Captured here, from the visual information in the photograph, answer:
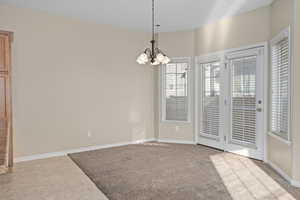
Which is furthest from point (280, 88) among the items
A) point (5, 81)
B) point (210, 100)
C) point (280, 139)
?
point (5, 81)

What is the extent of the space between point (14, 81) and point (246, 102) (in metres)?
4.50

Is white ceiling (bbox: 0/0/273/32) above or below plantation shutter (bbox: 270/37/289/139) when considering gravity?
above

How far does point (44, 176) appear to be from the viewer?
345 cm

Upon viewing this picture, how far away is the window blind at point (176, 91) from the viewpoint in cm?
562

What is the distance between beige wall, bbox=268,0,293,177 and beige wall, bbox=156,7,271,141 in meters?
0.27

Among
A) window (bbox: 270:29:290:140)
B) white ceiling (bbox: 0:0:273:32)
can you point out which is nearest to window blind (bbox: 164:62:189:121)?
white ceiling (bbox: 0:0:273:32)

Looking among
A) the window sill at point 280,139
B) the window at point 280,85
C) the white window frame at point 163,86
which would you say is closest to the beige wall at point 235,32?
the white window frame at point 163,86

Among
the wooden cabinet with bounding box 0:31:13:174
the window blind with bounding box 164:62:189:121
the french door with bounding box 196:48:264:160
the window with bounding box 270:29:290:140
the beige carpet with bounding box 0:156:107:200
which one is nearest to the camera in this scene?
the beige carpet with bounding box 0:156:107:200

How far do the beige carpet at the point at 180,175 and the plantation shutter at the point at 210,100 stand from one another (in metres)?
0.53

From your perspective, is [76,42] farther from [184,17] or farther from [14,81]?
[184,17]

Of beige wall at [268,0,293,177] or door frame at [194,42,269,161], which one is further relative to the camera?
door frame at [194,42,269,161]

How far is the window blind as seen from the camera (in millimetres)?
5621

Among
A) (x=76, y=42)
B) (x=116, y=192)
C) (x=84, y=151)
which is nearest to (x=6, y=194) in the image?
(x=116, y=192)

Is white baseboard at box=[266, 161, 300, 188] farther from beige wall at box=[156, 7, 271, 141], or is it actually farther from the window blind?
the window blind
